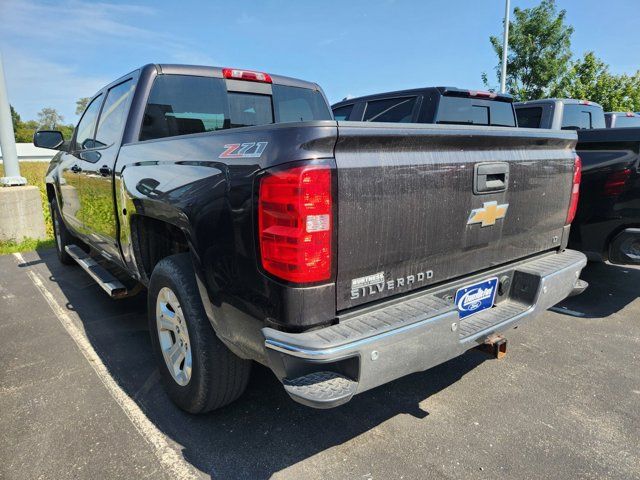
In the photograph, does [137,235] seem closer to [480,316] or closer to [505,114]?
[480,316]

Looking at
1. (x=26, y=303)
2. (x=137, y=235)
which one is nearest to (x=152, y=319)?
(x=137, y=235)

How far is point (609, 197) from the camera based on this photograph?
13.5ft

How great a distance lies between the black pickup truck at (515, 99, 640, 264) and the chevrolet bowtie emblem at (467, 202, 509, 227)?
2278mm

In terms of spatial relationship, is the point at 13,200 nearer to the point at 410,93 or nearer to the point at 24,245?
the point at 24,245

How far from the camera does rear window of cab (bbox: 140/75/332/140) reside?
130 inches

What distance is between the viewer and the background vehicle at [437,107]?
5.07 meters

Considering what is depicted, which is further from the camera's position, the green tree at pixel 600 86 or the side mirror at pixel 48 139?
the green tree at pixel 600 86

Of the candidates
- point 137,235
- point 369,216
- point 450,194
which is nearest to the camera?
point 369,216

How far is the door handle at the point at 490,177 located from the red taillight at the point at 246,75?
2294mm

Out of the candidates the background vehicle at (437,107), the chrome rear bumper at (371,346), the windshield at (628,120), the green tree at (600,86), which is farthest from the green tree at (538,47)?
the chrome rear bumper at (371,346)

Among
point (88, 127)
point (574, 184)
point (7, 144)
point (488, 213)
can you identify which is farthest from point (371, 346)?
point (7, 144)

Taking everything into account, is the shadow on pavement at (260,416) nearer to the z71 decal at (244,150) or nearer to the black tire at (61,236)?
the z71 decal at (244,150)

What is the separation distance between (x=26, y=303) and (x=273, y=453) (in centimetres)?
378

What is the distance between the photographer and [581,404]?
109 inches
